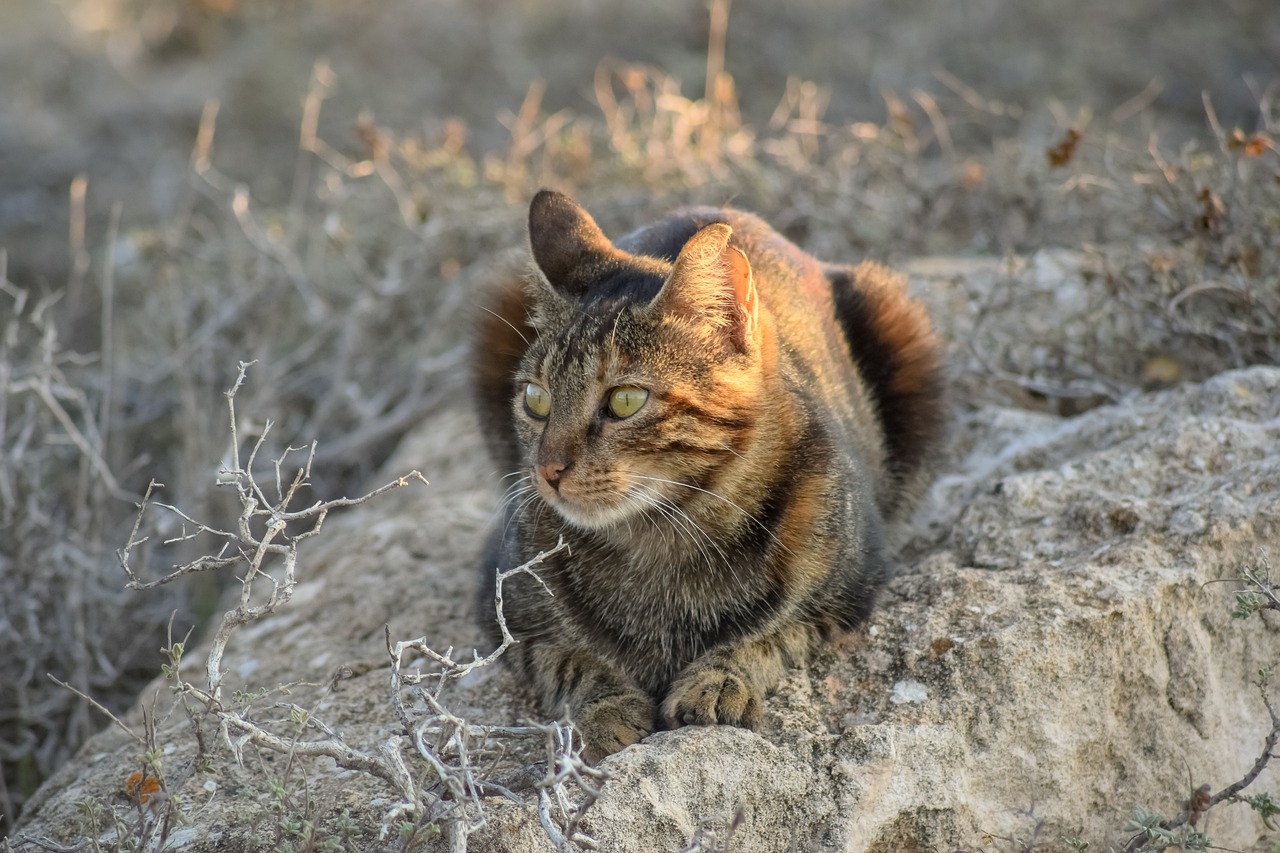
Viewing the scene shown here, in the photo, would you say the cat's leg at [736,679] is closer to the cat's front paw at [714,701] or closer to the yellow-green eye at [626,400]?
the cat's front paw at [714,701]

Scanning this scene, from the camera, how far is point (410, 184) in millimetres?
6398

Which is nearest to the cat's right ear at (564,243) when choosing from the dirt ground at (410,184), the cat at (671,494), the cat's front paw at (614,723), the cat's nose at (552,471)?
the cat at (671,494)

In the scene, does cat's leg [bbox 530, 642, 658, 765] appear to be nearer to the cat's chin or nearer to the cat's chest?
the cat's chest

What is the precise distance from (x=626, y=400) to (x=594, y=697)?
0.78m

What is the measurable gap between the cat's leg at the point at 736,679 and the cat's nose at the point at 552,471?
0.60m

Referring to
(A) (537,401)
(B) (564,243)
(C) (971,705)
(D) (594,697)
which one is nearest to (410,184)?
(B) (564,243)

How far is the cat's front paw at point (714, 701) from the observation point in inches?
117

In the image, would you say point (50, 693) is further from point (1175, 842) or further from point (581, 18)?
point (581, 18)

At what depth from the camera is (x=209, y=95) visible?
1039 centimetres

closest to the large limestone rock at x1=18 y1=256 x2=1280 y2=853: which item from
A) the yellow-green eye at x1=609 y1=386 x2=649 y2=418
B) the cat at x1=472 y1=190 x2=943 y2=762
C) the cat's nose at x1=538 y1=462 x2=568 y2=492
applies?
the cat at x1=472 y1=190 x2=943 y2=762

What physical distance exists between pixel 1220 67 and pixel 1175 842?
7730 mm

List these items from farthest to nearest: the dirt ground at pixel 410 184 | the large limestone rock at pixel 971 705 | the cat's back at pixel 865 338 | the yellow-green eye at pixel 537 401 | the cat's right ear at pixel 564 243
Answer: the dirt ground at pixel 410 184 → the cat's back at pixel 865 338 → the cat's right ear at pixel 564 243 → the yellow-green eye at pixel 537 401 → the large limestone rock at pixel 971 705

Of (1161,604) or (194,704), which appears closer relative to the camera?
(1161,604)

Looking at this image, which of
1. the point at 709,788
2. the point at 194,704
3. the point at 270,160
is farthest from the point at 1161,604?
the point at 270,160
